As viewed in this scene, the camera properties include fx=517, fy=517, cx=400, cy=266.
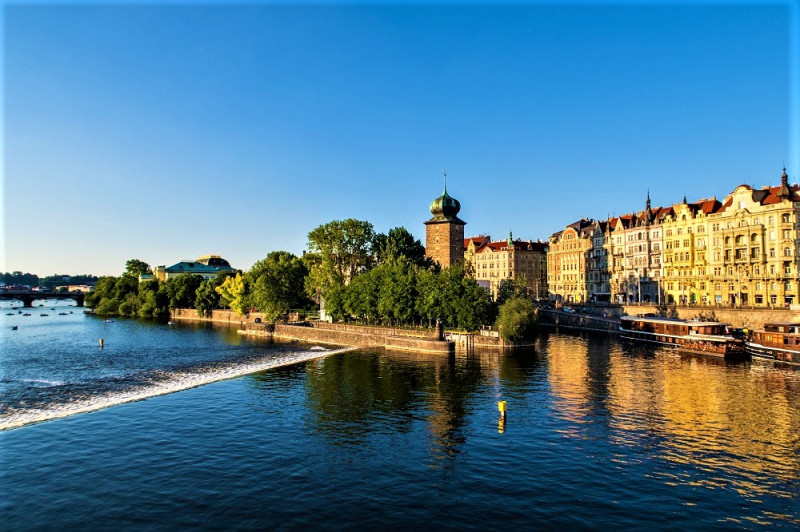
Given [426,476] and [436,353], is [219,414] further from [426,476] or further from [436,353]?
[436,353]

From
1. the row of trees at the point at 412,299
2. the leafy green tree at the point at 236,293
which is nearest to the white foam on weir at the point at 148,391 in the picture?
the row of trees at the point at 412,299

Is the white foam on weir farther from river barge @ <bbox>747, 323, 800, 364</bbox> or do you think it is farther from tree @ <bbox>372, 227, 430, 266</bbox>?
river barge @ <bbox>747, 323, 800, 364</bbox>

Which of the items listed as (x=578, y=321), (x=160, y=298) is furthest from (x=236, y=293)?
(x=578, y=321)

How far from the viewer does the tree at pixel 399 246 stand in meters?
130

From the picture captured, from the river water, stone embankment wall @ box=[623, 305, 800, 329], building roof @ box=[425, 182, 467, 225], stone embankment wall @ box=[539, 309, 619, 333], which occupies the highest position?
building roof @ box=[425, 182, 467, 225]

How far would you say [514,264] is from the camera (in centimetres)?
17175

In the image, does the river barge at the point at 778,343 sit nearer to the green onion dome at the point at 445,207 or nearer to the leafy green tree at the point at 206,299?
the green onion dome at the point at 445,207

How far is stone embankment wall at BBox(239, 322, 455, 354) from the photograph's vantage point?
82381 mm

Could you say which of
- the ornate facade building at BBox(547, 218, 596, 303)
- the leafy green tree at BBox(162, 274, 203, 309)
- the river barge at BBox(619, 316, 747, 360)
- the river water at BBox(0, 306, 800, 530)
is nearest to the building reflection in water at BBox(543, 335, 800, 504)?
the river water at BBox(0, 306, 800, 530)

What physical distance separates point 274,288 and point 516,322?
6094 centimetres

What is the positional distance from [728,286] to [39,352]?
12616 cm

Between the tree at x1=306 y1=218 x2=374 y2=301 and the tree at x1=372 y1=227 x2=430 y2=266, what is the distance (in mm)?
2412

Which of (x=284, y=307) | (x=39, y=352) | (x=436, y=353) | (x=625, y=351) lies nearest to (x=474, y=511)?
(x=436, y=353)

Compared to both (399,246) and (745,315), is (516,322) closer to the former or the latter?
(745,315)
